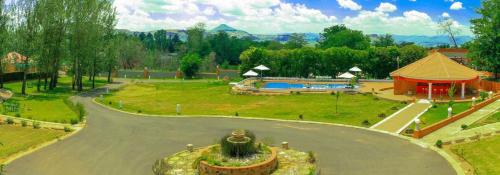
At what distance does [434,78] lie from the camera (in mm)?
45656

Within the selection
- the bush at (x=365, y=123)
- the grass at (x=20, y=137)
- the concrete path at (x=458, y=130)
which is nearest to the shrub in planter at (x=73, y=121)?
the grass at (x=20, y=137)

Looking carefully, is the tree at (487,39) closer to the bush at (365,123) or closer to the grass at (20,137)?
the bush at (365,123)

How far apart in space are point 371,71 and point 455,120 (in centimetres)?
3511

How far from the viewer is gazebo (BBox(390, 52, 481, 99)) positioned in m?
45.5

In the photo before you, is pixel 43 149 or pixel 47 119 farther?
pixel 47 119

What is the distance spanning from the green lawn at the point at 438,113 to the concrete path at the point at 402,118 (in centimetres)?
64

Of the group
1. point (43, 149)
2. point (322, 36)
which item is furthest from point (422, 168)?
point (322, 36)

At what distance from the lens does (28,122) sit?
35.0m

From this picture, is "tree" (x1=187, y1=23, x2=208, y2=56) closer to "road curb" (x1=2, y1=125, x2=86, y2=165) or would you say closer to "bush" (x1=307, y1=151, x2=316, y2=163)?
"road curb" (x1=2, y1=125, x2=86, y2=165)

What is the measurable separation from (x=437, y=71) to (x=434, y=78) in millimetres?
1750

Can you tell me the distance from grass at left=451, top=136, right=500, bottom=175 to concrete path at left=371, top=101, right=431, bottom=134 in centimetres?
566

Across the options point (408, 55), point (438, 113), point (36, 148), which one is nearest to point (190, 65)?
point (408, 55)

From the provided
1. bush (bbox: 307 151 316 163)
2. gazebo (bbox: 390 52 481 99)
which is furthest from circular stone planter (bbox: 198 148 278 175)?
gazebo (bbox: 390 52 481 99)

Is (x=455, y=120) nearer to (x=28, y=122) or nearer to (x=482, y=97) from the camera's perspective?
(x=482, y=97)
